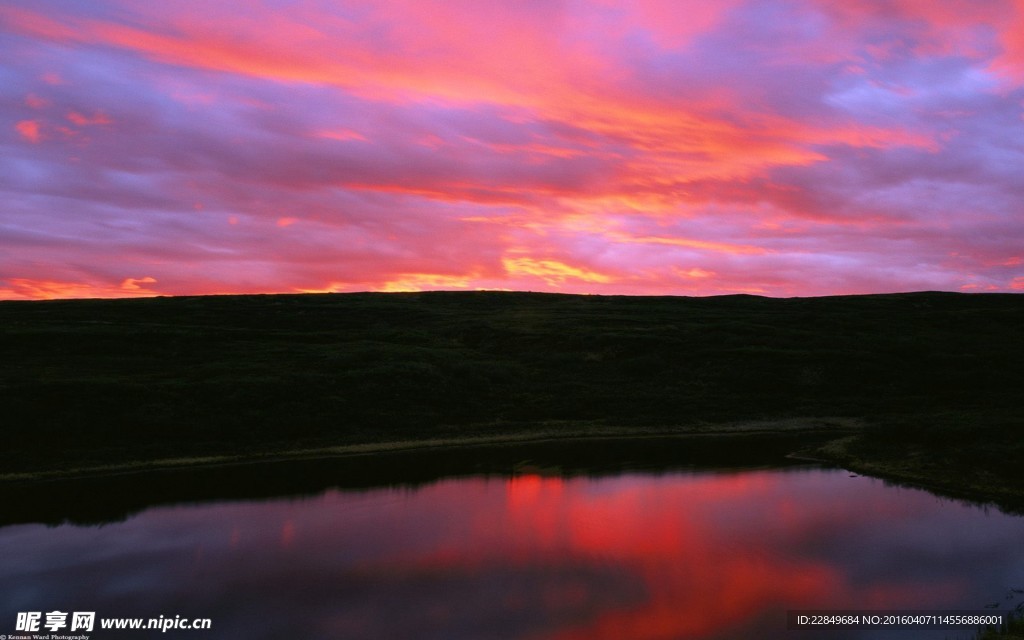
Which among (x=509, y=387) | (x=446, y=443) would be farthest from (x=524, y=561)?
(x=509, y=387)

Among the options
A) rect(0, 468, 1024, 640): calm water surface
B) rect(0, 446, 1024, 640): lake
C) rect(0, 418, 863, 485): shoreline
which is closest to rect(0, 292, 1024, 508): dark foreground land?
rect(0, 418, 863, 485): shoreline

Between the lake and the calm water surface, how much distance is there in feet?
0.31

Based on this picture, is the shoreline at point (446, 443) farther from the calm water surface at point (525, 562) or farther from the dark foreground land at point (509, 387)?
the calm water surface at point (525, 562)

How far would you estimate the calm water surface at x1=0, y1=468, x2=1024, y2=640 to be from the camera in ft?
70.2

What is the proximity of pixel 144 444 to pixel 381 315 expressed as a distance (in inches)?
2929

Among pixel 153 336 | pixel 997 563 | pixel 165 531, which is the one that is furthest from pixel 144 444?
pixel 997 563

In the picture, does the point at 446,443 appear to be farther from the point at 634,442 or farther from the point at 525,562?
the point at 525,562

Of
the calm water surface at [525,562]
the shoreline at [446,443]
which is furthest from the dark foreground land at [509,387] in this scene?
the calm water surface at [525,562]

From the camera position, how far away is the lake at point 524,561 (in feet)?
70.1

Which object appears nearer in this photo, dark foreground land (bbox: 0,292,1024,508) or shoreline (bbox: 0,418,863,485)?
shoreline (bbox: 0,418,863,485)

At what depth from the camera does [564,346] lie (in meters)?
87.1

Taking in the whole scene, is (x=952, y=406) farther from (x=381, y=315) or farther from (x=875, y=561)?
(x=381, y=315)

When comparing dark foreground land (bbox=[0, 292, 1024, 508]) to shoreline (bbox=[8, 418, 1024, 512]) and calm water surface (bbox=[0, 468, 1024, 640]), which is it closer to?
shoreline (bbox=[8, 418, 1024, 512])

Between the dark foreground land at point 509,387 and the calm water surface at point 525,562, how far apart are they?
415 inches
